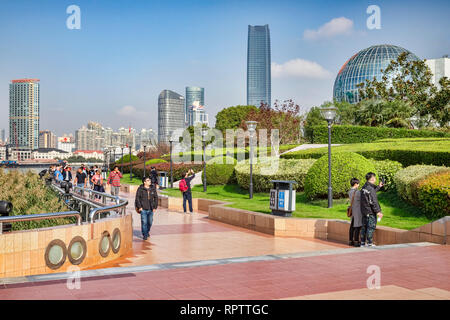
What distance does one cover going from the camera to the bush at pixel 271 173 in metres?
19.7

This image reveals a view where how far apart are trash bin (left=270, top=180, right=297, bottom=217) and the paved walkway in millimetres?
3704

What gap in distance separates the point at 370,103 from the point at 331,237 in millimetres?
30871

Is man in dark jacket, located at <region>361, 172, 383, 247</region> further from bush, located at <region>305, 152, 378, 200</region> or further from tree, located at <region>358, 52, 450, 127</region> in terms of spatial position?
tree, located at <region>358, 52, 450, 127</region>

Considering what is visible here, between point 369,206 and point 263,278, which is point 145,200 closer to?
point 369,206

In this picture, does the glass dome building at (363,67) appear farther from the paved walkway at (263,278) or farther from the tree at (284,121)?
the paved walkway at (263,278)

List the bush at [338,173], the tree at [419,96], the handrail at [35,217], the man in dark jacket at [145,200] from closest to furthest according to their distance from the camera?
the handrail at [35,217], the man in dark jacket at [145,200], the bush at [338,173], the tree at [419,96]

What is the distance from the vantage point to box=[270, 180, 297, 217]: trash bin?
1355cm

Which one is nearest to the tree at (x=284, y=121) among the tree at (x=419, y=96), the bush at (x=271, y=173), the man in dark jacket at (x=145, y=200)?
the tree at (x=419, y=96)

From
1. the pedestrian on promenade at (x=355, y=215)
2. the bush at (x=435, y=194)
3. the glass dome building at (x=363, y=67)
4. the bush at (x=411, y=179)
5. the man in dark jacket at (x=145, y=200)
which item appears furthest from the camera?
the glass dome building at (x=363, y=67)

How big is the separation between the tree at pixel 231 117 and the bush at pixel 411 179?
61824 millimetres

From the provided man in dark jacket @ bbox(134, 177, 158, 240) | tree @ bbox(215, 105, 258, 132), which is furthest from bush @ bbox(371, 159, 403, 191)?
tree @ bbox(215, 105, 258, 132)
